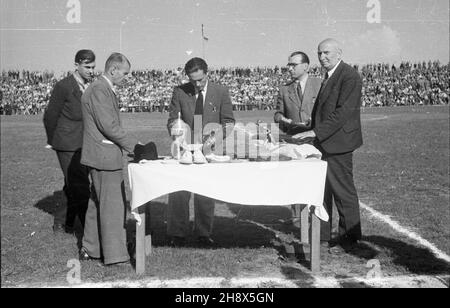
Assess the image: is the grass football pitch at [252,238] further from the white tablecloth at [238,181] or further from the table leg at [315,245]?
the white tablecloth at [238,181]

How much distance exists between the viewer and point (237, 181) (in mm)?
5383

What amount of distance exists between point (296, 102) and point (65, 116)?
3400 millimetres

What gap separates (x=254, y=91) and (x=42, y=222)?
48792 millimetres

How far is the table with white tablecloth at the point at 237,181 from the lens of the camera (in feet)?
17.5

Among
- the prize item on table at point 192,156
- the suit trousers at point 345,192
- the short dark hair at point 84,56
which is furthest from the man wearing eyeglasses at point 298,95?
the short dark hair at point 84,56

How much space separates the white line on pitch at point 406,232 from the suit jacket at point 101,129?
3.74 m

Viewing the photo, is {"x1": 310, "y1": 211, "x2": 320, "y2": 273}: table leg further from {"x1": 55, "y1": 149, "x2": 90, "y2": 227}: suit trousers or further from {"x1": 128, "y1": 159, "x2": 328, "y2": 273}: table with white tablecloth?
{"x1": 55, "y1": 149, "x2": 90, "y2": 227}: suit trousers

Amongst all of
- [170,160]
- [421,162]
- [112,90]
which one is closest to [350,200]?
[170,160]

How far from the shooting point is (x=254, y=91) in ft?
183

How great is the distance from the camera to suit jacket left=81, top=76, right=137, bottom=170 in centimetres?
560

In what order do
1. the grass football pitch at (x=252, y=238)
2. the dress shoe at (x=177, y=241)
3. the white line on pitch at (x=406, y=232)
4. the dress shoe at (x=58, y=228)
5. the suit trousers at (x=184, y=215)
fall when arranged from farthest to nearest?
the dress shoe at (x=58, y=228) < the suit trousers at (x=184, y=215) < the dress shoe at (x=177, y=241) < the white line on pitch at (x=406, y=232) < the grass football pitch at (x=252, y=238)

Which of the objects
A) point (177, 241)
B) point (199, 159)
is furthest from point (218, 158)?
point (177, 241)

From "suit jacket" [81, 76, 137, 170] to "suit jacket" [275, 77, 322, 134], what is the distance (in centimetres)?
315

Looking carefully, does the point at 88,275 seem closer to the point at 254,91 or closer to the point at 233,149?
the point at 233,149
